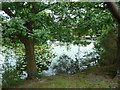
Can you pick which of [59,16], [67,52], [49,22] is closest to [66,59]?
[67,52]

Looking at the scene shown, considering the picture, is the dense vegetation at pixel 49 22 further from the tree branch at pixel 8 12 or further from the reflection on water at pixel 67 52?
the reflection on water at pixel 67 52

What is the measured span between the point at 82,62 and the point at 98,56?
634mm

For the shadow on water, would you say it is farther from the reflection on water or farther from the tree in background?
the tree in background

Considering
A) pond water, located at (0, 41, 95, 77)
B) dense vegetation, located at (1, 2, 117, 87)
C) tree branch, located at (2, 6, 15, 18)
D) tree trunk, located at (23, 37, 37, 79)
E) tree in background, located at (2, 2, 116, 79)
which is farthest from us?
pond water, located at (0, 41, 95, 77)

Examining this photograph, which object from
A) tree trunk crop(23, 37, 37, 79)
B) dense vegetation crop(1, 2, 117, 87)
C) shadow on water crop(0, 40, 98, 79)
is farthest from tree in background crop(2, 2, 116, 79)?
shadow on water crop(0, 40, 98, 79)

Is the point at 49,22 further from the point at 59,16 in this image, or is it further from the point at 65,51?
the point at 65,51

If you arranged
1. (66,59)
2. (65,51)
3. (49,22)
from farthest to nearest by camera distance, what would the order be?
1. (65,51)
2. (66,59)
3. (49,22)

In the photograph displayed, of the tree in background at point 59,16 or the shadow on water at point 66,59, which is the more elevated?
the tree in background at point 59,16

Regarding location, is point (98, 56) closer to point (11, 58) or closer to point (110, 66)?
point (110, 66)

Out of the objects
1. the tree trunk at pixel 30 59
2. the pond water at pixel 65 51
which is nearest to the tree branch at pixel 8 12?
the tree trunk at pixel 30 59

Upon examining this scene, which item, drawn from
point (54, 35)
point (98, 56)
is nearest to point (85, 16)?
point (54, 35)

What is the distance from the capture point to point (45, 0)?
309cm

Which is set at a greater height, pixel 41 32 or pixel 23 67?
pixel 41 32

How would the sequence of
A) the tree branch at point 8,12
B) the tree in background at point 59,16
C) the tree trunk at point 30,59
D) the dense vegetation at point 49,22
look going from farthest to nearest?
the tree trunk at point 30,59
the tree branch at point 8,12
the tree in background at point 59,16
the dense vegetation at point 49,22
